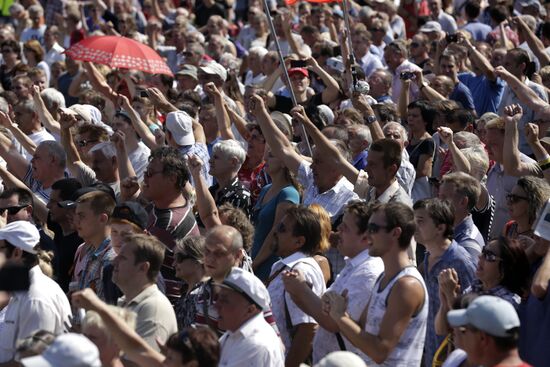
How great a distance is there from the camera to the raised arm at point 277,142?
8938 millimetres

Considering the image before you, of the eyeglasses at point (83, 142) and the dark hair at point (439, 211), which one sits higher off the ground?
the dark hair at point (439, 211)

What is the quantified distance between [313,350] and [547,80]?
19.2 ft

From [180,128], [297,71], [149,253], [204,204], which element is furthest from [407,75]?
[149,253]

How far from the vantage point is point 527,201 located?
775 cm

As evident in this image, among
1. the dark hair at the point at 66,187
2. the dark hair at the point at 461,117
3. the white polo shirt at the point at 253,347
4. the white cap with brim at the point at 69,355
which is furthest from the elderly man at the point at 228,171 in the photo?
the white cap with brim at the point at 69,355

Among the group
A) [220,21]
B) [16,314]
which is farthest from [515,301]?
[220,21]

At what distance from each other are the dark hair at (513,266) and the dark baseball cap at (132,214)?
2.41m

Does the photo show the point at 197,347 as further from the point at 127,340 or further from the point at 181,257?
the point at 181,257

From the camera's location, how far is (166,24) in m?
20.0

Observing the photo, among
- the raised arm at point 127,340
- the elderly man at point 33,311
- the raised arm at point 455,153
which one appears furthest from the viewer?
the raised arm at point 455,153

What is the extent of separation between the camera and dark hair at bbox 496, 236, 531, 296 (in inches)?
262

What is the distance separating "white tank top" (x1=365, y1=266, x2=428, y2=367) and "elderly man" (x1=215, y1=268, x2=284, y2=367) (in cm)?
54

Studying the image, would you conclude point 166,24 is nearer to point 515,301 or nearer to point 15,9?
point 15,9

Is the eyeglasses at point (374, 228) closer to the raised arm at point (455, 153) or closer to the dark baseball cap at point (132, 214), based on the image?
the dark baseball cap at point (132, 214)
